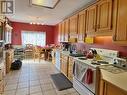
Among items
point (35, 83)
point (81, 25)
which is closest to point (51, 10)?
point (81, 25)

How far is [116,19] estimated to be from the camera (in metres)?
1.87

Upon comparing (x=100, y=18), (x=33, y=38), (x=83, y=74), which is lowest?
(x=83, y=74)

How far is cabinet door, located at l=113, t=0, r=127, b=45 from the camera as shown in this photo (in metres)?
1.68

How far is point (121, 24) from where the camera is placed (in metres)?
1.75

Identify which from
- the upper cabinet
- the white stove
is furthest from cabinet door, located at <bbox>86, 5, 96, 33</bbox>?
the white stove

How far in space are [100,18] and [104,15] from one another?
14 centimetres

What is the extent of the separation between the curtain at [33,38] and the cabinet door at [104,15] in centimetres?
594

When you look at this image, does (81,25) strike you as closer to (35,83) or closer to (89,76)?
(89,76)

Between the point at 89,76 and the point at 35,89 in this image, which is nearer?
the point at 89,76

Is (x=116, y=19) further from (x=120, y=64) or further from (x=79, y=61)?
(x=79, y=61)

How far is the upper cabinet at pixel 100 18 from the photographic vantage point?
207cm

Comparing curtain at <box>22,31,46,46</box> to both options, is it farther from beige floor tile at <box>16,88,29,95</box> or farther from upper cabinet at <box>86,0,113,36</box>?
upper cabinet at <box>86,0,113,36</box>

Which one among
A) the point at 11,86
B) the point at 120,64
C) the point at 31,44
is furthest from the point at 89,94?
the point at 31,44

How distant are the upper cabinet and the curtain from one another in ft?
18.0
